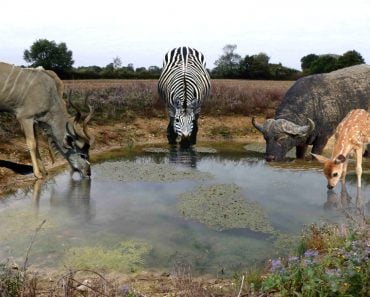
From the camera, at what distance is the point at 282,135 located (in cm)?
943

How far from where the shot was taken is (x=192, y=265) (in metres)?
4.87

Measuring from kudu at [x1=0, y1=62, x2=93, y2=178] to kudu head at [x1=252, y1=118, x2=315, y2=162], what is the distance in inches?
163

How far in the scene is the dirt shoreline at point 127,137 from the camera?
987 centimetres

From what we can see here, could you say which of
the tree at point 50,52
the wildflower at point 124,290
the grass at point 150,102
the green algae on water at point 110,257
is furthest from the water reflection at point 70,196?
the tree at point 50,52

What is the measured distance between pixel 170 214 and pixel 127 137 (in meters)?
7.59

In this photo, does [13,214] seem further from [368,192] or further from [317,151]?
[317,151]

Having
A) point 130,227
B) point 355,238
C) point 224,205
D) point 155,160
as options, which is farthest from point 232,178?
point 355,238

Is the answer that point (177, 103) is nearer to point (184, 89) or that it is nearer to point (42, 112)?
point (184, 89)

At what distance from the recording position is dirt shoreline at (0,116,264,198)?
987cm

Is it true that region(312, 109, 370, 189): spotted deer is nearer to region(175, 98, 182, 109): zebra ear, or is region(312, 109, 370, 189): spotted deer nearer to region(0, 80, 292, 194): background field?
region(175, 98, 182, 109): zebra ear

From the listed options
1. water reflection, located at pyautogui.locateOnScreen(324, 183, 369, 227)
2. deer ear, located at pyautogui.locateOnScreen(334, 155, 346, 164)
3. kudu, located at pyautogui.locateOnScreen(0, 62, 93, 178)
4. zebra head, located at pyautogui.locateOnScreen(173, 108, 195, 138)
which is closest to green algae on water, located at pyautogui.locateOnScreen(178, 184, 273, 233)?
water reflection, located at pyautogui.locateOnScreen(324, 183, 369, 227)

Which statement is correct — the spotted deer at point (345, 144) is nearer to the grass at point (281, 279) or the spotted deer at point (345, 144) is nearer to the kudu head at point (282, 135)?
the kudu head at point (282, 135)

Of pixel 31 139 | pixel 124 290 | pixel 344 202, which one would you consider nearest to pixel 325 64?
pixel 344 202

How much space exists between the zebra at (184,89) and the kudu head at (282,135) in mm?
2853
